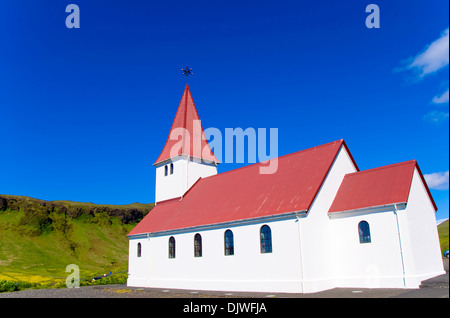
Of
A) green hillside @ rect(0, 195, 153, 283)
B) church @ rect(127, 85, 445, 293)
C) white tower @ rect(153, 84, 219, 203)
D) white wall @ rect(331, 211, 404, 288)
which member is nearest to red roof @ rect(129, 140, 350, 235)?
church @ rect(127, 85, 445, 293)

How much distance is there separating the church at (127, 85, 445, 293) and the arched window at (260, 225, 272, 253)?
0.18ft

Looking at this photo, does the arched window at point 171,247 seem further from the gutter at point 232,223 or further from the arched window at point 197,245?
the arched window at point 197,245

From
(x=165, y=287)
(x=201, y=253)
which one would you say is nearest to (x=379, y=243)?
(x=201, y=253)

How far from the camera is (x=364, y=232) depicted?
18875 millimetres

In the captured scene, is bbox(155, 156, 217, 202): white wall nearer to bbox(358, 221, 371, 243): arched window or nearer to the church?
the church

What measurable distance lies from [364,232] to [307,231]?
2964mm

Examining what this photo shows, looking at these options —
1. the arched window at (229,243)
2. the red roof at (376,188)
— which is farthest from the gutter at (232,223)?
the red roof at (376,188)

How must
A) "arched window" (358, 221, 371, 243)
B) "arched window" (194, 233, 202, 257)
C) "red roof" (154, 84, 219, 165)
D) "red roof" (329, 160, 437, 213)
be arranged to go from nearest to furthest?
"red roof" (329, 160, 437, 213) → "arched window" (358, 221, 371, 243) → "arched window" (194, 233, 202, 257) → "red roof" (154, 84, 219, 165)

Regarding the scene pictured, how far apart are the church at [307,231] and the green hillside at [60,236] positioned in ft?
73.9

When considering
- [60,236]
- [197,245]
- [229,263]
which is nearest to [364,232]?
[229,263]

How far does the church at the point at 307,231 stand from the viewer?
18047mm

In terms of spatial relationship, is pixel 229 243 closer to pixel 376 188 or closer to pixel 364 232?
pixel 364 232

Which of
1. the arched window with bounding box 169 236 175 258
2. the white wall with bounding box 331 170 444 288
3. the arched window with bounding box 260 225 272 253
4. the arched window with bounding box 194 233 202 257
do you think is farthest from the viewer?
the arched window with bounding box 169 236 175 258

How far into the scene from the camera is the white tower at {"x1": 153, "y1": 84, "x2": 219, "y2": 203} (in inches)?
1198
